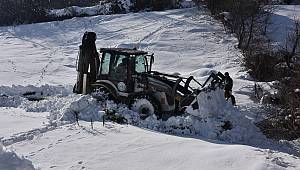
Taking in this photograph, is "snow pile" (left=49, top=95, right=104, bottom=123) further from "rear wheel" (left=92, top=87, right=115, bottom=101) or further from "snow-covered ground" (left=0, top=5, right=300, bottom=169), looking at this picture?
"rear wheel" (left=92, top=87, right=115, bottom=101)

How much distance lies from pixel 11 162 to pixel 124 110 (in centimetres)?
578

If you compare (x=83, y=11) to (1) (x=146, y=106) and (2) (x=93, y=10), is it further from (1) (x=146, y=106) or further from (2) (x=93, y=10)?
(1) (x=146, y=106)

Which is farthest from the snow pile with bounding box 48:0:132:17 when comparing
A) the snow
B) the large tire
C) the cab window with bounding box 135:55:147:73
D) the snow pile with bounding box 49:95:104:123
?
the large tire

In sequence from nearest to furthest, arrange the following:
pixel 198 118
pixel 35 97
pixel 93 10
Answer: pixel 198 118
pixel 35 97
pixel 93 10

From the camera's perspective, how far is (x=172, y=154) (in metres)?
8.27

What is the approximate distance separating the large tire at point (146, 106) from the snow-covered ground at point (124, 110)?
28 cm

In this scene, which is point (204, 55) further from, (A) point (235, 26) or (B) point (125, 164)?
(B) point (125, 164)

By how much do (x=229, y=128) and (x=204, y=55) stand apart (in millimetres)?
12324

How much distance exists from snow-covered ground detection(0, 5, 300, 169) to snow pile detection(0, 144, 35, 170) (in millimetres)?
968

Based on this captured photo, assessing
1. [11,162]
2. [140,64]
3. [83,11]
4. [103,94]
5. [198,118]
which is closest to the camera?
[11,162]

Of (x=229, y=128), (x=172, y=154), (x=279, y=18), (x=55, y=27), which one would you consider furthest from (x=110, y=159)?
(x=55, y=27)

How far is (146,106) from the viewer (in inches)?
497

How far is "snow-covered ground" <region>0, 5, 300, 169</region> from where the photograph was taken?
318 inches

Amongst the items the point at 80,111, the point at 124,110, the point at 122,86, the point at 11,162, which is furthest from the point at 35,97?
the point at 11,162
